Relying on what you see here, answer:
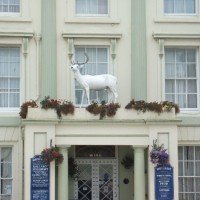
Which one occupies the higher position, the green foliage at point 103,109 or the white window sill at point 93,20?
the white window sill at point 93,20

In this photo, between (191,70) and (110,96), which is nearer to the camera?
(110,96)

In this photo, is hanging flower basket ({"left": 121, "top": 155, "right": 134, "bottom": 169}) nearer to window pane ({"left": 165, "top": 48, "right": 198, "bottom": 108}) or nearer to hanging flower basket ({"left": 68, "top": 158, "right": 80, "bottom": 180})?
hanging flower basket ({"left": 68, "top": 158, "right": 80, "bottom": 180})

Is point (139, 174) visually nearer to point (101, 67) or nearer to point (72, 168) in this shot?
point (72, 168)

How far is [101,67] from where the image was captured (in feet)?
82.7

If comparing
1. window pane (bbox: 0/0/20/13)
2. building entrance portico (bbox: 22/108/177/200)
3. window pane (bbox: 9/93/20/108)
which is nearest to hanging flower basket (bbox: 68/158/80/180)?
building entrance portico (bbox: 22/108/177/200)

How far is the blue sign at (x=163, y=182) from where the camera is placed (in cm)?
2236

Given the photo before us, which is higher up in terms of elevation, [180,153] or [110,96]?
[110,96]

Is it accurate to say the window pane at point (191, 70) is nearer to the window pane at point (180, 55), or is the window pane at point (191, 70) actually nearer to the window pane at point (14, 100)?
the window pane at point (180, 55)

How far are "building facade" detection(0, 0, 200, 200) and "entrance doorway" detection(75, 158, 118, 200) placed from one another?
0.04 meters

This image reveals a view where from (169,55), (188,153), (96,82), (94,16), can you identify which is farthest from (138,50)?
(188,153)

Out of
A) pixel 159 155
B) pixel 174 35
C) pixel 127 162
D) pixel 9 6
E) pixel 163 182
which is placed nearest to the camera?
pixel 159 155

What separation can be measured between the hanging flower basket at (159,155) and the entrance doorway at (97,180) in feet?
9.32

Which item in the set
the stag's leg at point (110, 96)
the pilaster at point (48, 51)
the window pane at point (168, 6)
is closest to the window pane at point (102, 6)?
the pilaster at point (48, 51)

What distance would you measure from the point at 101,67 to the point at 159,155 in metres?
4.78
